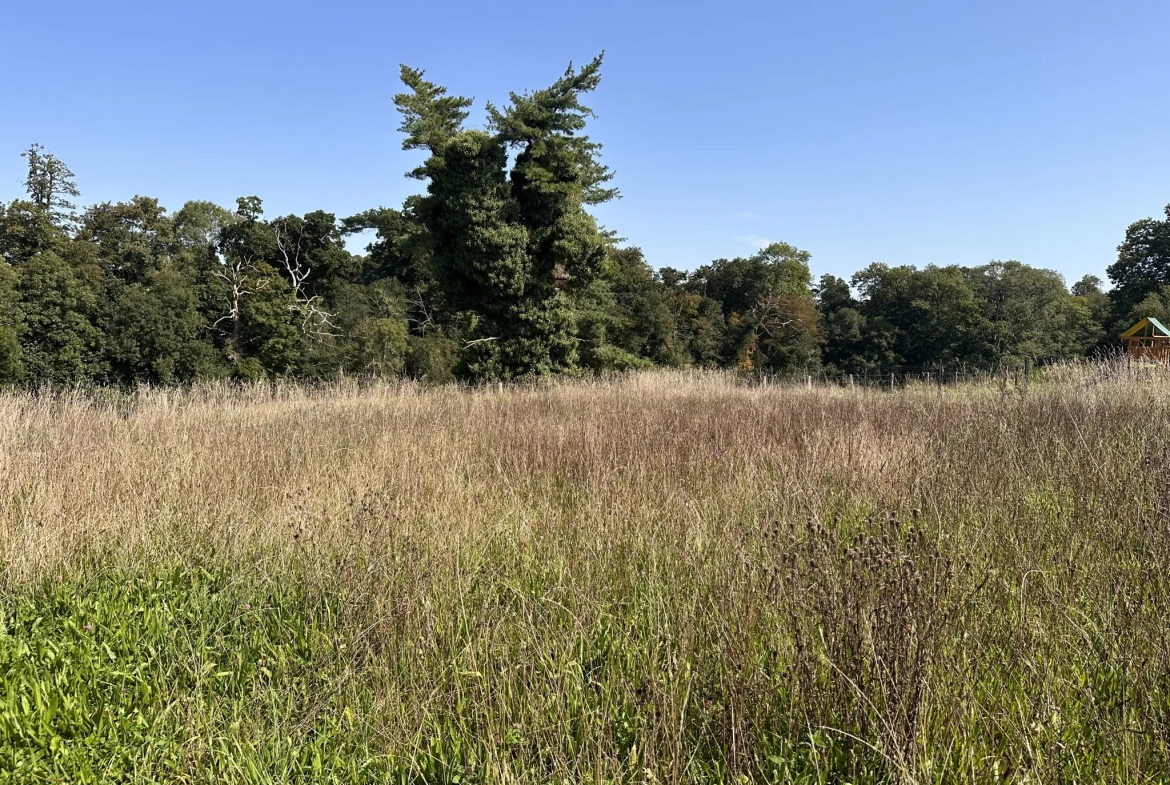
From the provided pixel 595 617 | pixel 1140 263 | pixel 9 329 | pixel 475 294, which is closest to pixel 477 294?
pixel 475 294

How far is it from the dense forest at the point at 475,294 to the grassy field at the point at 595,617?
39.6 feet

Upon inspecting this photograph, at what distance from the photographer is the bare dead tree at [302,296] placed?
1200 inches

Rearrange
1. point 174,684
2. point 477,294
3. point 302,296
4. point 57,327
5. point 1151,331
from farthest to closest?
1. point 302,296
2. point 57,327
3. point 1151,331
4. point 477,294
5. point 174,684

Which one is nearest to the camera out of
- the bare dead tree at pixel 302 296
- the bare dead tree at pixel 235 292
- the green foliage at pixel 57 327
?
the green foliage at pixel 57 327

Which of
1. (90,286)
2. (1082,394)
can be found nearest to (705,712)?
(1082,394)

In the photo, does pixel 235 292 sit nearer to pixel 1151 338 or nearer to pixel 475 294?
pixel 475 294

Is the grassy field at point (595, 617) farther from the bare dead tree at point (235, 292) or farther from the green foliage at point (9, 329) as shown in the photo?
the bare dead tree at point (235, 292)

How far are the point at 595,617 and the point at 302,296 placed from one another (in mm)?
33967

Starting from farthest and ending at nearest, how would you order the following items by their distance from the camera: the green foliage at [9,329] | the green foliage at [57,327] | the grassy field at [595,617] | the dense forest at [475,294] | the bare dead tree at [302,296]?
the bare dead tree at [302,296]
the green foliage at [57,327]
the green foliage at [9,329]
the dense forest at [475,294]
the grassy field at [595,617]

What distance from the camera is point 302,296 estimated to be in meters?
32.4

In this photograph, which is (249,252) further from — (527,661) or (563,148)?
(527,661)

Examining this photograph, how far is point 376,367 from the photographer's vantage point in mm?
27422

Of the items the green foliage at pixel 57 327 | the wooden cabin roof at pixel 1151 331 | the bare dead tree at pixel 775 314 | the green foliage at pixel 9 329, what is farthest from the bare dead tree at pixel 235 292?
the wooden cabin roof at pixel 1151 331

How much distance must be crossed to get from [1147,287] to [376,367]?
43.1 meters
